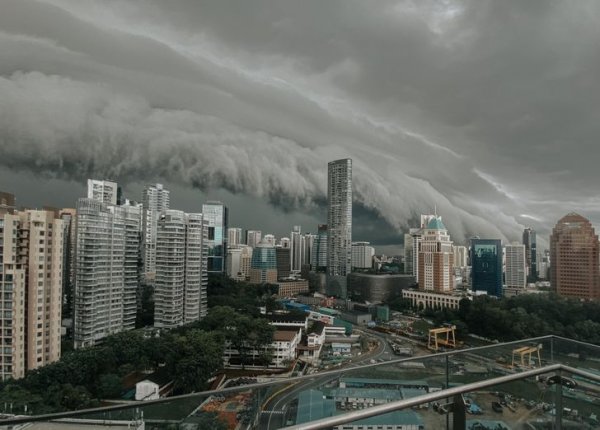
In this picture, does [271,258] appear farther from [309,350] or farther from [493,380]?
[493,380]

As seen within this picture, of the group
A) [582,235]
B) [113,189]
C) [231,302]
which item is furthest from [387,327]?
[113,189]

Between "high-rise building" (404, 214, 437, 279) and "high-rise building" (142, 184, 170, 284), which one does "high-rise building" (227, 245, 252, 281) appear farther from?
"high-rise building" (404, 214, 437, 279)

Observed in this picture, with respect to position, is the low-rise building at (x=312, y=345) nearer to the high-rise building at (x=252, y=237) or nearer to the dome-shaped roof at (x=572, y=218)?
the dome-shaped roof at (x=572, y=218)

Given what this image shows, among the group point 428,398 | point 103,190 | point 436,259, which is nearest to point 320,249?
point 436,259

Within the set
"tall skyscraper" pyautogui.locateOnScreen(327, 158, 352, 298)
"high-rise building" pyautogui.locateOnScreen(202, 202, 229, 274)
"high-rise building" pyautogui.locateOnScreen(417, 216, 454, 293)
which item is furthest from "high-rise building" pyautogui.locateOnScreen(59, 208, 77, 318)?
"high-rise building" pyautogui.locateOnScreen(417, 216, 454, 293)

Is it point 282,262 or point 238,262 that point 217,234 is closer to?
point 238,262
